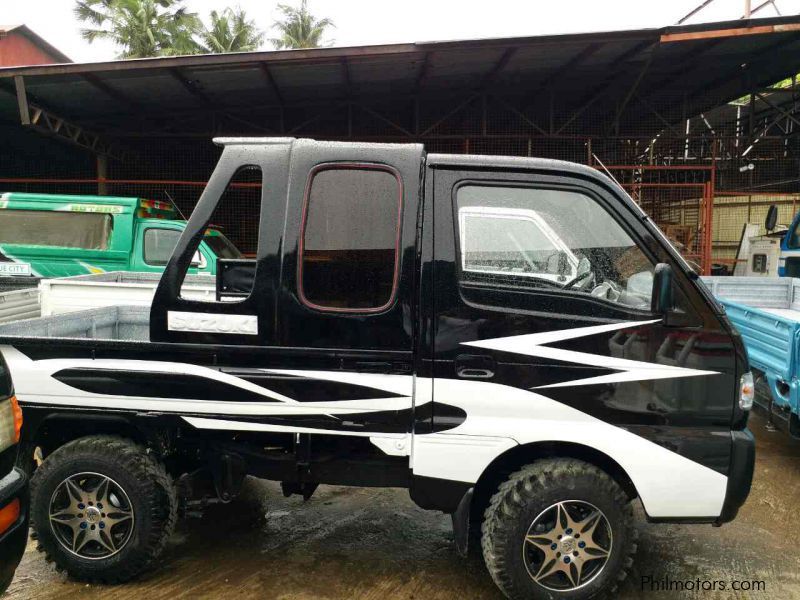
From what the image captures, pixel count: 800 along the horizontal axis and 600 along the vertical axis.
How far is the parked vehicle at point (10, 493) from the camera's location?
2.25 meters

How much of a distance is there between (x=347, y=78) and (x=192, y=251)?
9.28 metres

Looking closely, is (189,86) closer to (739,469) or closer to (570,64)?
(570,64)

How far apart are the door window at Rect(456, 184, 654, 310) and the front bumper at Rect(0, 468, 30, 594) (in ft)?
6.89

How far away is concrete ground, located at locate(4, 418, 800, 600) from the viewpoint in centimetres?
307

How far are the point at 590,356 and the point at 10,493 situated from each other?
252 centimetres

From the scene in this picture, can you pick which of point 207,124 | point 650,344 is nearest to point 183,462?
point 650,344

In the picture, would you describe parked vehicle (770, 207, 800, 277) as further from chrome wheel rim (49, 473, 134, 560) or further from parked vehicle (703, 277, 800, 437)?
chrome wheel rim (49, 473, 134, 560)

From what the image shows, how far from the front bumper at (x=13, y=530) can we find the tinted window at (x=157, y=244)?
21.7 feet

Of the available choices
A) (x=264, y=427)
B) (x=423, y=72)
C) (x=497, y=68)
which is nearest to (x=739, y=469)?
(x=264, y=427)

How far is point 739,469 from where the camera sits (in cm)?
274

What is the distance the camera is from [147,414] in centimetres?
292

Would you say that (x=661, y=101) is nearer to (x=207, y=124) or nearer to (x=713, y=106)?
(x=713, y=106)

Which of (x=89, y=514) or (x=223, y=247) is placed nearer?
(x=89, y=514)

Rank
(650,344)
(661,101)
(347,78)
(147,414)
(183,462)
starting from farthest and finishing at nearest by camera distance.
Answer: (661,101), (347,78), (183,462), (147,414), (650,344)
